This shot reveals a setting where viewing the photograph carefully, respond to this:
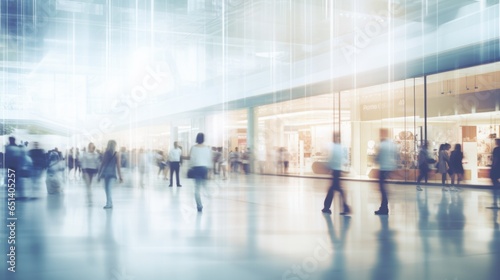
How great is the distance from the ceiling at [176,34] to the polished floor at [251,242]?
864cm

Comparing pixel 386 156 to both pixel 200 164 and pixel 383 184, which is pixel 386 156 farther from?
pixel 200 164

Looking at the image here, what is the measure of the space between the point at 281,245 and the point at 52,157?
32.7ft

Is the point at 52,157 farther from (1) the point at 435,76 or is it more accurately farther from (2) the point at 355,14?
(1) the point at 435,76

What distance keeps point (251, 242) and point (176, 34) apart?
23.7 meters

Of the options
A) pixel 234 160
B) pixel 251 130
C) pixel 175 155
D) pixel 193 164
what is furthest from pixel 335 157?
pixel 251 130

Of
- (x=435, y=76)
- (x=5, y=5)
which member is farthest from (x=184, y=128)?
(x=435, y=76)

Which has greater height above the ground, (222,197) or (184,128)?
(184,128)

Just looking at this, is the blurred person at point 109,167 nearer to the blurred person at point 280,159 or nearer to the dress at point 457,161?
the dress at point 457,161

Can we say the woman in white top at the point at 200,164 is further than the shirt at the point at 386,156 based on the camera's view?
Yes

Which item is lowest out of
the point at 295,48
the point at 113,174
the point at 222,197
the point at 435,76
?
the point at 222,197

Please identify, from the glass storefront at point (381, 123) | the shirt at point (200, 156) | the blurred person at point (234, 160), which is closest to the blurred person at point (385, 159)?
the glass storefront at point (381, 123)

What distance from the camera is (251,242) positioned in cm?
715

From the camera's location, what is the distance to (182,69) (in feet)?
124

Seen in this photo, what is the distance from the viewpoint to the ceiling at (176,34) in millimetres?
20094
